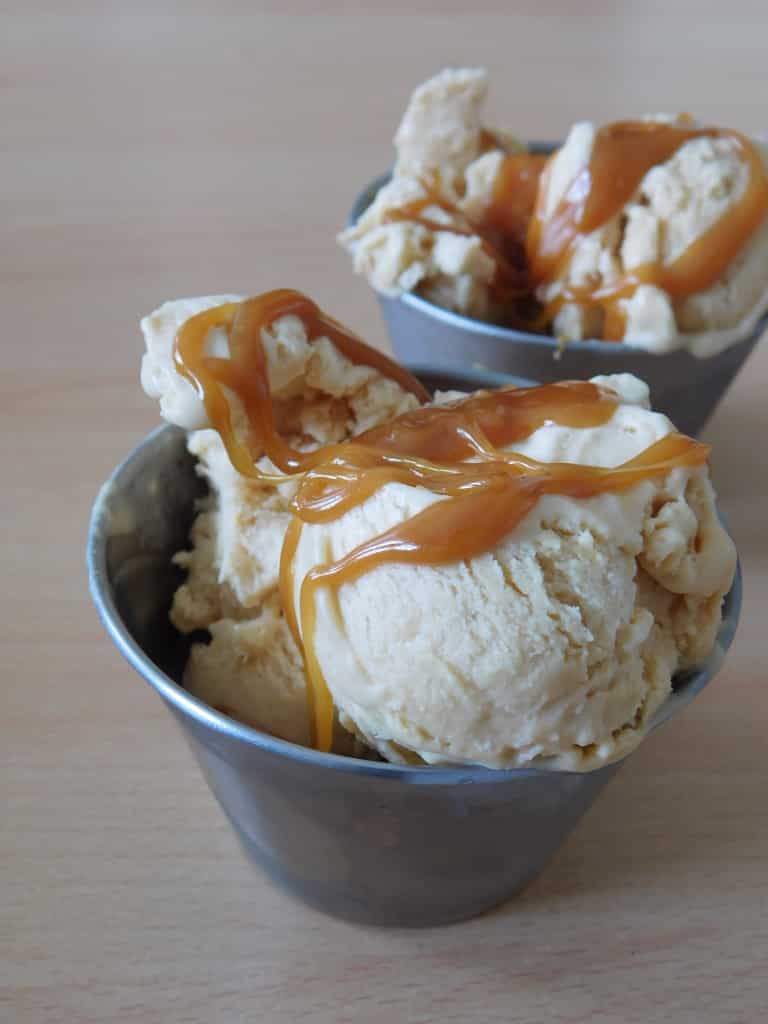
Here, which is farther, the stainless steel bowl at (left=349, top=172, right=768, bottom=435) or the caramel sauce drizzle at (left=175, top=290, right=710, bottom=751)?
the stainless steel bowl at (left=349, top=172, right=768, bottom=435)

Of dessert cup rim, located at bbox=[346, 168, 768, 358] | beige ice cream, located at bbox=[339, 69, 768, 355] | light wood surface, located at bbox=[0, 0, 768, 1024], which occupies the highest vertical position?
beige ice cream, located at bbox=[339, 69, 768, 355]

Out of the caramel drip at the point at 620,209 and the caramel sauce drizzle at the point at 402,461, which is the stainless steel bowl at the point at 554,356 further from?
the caramel sauce drizzle at the point at 402,461

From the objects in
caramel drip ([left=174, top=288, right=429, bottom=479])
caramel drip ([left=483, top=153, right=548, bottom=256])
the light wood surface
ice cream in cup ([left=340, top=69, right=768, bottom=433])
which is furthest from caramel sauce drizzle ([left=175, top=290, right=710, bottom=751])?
caramel drip ([left=483, top=153, right=548, bottom=256])

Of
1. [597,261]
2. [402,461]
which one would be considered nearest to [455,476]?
[402,461]

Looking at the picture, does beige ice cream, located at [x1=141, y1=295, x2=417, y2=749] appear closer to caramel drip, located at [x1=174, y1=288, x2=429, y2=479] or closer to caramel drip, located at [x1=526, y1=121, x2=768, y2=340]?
caramel drip, located at [x1=174, y1=288, x2=429, y2=479]

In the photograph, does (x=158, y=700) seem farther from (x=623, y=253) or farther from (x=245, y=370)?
(x=623, y=253)

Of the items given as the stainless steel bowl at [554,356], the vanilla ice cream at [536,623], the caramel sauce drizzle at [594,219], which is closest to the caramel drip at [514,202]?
the caramel sauce drizzle at [594,219]

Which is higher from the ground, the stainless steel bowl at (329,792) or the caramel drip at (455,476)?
the caramel drip at (455,476)
